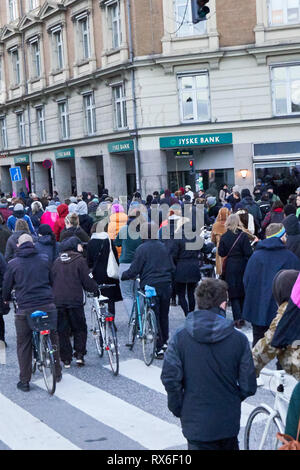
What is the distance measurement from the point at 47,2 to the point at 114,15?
5.82m

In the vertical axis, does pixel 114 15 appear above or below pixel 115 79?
above

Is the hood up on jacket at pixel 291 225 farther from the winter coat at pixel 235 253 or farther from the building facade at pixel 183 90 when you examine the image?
the building facade at pixel 183 90

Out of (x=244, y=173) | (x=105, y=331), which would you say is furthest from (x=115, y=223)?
(x=244, y=173)

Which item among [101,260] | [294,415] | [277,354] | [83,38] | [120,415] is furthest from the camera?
[83,38]

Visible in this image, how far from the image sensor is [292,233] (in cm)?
1131

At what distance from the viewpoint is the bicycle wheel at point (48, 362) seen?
8.59 metres

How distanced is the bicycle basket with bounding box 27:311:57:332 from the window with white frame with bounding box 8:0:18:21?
34.5 meters

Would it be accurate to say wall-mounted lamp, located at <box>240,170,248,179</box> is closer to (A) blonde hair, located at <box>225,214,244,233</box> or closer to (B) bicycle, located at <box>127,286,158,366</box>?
(A) blonde hair, located at <box>225,214,244,233</box>

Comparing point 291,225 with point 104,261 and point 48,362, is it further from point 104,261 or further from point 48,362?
point 48,362

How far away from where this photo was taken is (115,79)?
3044 cm

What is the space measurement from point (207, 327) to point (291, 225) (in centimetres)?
673

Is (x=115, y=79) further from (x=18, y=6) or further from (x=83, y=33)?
(x=18, y=6)

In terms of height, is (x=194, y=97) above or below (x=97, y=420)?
above
